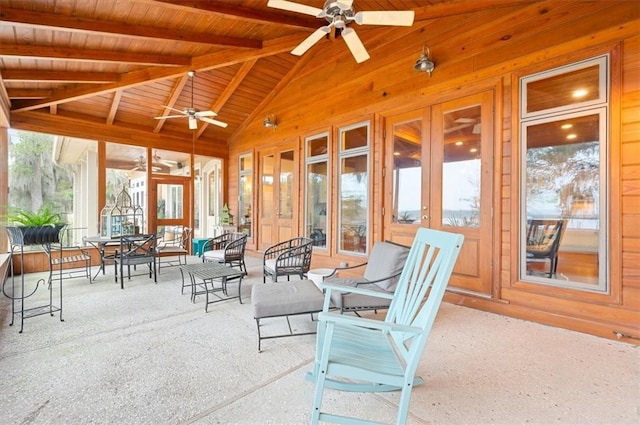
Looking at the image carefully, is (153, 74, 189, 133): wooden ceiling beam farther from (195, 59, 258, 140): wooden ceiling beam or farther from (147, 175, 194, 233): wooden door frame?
(147, 175, 194, 233): wooden door frame

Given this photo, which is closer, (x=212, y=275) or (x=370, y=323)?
(x=370, y=323)

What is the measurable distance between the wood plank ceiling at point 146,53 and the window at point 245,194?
1.37 m

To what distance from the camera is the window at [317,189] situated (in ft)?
17.6

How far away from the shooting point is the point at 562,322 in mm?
2836

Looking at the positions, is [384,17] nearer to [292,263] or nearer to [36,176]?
[292,263]

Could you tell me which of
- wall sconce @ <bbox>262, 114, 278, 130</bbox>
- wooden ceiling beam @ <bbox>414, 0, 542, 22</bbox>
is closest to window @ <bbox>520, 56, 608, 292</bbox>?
wooden ceiling beam @ <bbox>414, 0, 542, 22</bbox>

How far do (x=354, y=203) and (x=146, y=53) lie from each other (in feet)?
13.0

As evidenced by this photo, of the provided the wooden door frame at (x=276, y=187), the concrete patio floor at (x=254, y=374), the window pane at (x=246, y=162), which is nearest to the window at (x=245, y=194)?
the window pane at (x=246, y=162)

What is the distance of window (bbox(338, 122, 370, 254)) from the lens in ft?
15.4

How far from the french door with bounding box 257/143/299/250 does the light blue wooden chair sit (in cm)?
419

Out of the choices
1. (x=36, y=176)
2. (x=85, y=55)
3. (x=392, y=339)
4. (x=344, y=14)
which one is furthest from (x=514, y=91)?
(x=36, y=176)

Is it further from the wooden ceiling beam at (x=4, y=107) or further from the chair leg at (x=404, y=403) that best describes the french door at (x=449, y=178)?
the wooden ceiling beam at (x=4, y=107)

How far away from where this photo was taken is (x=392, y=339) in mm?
1862

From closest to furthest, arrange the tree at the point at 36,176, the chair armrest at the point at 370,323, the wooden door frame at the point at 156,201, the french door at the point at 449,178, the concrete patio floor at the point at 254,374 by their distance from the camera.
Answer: the chair armrest at the point at 370,323 < the concrete patio floor at the point at 254,374 < the french door at the point at 449,178 < the tree at the point at 36,176 < the wooden door frame at the point at 156,201
